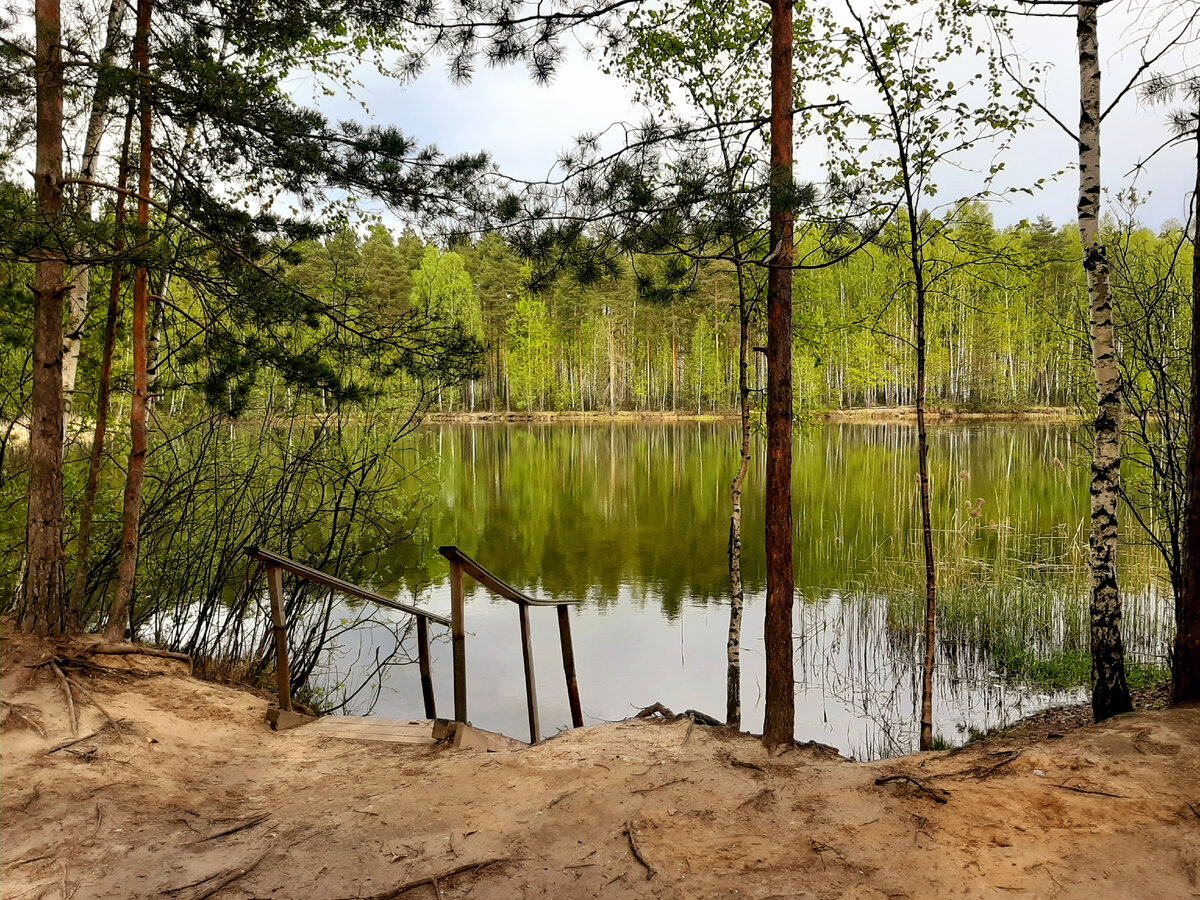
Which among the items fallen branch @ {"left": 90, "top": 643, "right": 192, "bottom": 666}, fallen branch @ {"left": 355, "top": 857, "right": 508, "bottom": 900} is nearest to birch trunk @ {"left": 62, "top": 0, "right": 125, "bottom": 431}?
fallen branch @ {"left": 90, "top": 643, "right": 192, "bottom": 666}

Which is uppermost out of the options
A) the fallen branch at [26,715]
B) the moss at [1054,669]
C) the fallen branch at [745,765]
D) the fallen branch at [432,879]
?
the fallen branch at [26,715]

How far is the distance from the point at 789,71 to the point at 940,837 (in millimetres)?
4595

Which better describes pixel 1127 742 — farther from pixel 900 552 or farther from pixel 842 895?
pixel 900 552

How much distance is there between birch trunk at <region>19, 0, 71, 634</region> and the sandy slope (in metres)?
0.31

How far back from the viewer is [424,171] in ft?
18.5

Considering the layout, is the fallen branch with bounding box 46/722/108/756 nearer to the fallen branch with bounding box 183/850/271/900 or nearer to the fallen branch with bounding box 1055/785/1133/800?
the fallen branch with bounding box 183/850/271/900

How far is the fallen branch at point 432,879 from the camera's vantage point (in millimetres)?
2881

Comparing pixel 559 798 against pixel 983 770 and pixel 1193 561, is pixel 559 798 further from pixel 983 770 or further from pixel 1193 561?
pixel 1193 561

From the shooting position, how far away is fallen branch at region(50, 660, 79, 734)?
4078mm

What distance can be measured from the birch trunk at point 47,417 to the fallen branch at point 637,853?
418 centimetres

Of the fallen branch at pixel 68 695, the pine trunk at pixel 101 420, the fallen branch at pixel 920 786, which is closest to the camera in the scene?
the fallen branch at pixel 920 786

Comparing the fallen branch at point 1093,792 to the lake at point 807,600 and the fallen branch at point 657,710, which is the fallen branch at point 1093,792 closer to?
the fallen branch at point 657,710

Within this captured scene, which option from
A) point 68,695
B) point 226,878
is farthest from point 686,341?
point 226,878

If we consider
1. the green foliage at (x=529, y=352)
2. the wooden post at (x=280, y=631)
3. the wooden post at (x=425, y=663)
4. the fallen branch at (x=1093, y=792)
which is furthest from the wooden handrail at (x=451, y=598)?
the green foliage at (x=529, y=352)
